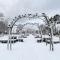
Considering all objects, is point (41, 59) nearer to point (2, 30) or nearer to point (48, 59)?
point (48, 59)

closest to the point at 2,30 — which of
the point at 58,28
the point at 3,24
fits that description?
the point at 3,24

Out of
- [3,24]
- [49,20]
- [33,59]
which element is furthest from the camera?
[3,24]

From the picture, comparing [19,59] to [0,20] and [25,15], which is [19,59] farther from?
[0,20]

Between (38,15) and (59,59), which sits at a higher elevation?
(38,15)

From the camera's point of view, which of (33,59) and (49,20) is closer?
(33,59)

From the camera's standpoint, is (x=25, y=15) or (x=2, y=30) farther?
(x=2, y=30)

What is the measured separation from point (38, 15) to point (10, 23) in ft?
10.6

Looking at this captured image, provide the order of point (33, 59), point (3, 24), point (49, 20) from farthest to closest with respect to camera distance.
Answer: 1. point (3, 24)
2. point (49, 20)
3. point (33, 59)

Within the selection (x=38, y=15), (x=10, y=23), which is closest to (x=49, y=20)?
(x=38, y=15)

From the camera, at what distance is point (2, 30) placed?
65250mm

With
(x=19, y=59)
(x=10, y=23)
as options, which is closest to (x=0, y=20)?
(x=10, y=23)

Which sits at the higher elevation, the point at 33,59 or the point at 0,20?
the point at 0,20

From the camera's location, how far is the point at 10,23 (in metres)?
18.2

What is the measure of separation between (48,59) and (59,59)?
0.69 metres
